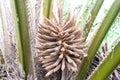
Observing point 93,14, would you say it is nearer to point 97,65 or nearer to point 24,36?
point 97,65

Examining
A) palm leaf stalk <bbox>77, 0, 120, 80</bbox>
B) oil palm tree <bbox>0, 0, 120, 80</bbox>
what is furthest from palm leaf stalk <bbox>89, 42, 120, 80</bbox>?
palm leaf stalk <bbox>77, 0, 120, 80</bbox>

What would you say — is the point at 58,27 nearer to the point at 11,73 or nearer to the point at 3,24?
the point at 11,73

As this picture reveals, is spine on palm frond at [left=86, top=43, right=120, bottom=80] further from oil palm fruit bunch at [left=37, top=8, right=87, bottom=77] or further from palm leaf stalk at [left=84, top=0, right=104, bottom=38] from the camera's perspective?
oil palm fruit bunch at [left=37, top=8, right=87, bottom=77]

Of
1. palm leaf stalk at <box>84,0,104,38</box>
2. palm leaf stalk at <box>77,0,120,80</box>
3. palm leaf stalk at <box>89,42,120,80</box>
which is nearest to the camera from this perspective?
palm leaf stalk at <box>89,42,120,80</box>

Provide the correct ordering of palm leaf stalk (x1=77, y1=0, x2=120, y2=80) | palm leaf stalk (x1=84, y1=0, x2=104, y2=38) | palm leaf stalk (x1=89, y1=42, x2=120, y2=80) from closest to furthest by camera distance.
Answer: palm leaf stalk (x1=89, y1=42, x2=120, y2=80) → palm leaf stalk (x1=77, y1=0, x2=120, y2=80) → palm leaf stalk (x1=84, y1=0, x2=104, y2=38)

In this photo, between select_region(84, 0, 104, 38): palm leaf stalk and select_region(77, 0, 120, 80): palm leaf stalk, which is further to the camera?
select_region(84, 0, 104, 38): palm leaf stalk
